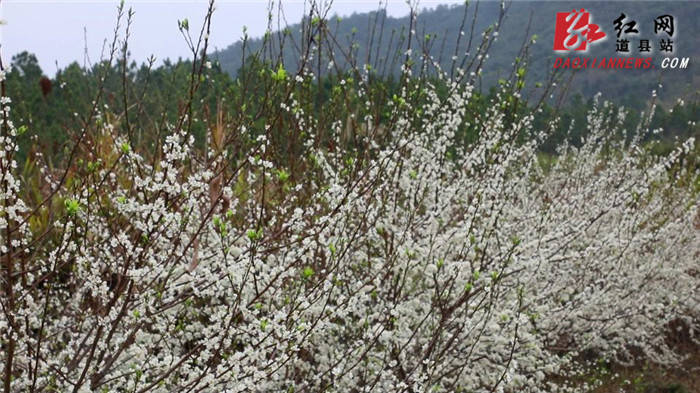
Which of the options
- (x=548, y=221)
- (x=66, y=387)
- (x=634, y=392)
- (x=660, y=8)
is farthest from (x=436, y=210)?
(x=660, y=8)

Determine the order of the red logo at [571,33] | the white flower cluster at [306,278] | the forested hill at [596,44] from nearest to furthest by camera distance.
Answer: the white flower cluster at [306,278] < the red logo at [571,33] < the forested hill at [596,44]

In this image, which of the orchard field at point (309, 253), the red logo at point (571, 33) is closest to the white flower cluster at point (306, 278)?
the orchard field at point (309, 253)

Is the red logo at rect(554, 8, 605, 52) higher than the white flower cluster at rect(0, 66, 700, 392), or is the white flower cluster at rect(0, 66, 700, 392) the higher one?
the red logo at rect(554, 8, 605, 52)

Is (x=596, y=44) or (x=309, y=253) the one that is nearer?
(x=309, y=253)

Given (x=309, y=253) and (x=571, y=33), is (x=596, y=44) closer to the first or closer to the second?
(x=571, y=33)

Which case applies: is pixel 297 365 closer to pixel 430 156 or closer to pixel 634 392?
pixel 430 156

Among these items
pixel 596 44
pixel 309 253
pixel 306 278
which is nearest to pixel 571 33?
pixel 309 253

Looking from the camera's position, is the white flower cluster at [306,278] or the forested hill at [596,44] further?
the forested hill at [596,44]

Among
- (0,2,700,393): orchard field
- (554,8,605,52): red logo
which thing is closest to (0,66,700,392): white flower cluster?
(0,2,700,393): orchard field

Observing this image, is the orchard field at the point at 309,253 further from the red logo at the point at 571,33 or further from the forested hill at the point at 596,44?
the forested hill at the point at 596,44

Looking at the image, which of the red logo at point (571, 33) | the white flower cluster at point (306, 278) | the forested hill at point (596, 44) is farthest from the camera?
the forested hill at point (596, 44)

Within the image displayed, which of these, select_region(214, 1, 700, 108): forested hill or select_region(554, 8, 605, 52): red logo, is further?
select_region(214, 1, 700, 108): forested hill

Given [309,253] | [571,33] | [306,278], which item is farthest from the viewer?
[571,33]

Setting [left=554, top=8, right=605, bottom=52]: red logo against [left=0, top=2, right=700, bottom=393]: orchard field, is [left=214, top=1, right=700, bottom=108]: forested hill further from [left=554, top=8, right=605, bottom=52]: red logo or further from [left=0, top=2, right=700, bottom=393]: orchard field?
[left=0, top=2, right=700, bottom=393]: orchard field
